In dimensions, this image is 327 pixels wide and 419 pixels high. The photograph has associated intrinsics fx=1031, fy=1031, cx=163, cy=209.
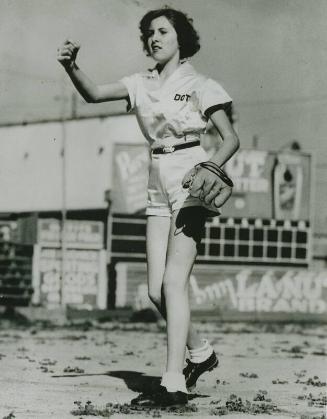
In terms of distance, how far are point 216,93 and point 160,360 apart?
12.8ft

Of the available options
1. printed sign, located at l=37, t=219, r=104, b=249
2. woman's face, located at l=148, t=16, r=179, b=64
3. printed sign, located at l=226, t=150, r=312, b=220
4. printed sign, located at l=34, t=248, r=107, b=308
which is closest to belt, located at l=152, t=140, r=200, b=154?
woman's face, located at l=148, t=16, r=179, b=64


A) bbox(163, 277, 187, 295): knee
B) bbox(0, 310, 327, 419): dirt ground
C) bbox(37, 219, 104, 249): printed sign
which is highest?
bbox(163, 277, 187, 295): knee

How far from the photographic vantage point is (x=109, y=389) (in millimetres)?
5430

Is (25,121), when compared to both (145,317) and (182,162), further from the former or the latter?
(182,162)

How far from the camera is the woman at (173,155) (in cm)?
466

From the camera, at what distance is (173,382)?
462 centimetres

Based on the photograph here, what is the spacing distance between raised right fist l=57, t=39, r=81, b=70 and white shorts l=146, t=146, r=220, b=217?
2.08 feet

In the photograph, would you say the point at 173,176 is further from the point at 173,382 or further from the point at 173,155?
the point at 173,382

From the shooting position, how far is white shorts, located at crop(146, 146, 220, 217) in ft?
A: 15.9

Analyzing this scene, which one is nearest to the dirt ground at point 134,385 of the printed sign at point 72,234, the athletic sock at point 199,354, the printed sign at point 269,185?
the athletic sock at point 199,354

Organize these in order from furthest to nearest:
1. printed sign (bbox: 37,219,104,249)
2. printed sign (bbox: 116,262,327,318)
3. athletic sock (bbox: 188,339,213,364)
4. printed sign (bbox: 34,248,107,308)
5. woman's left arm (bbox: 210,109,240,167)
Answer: printed sign (bbox: 37,219,104,249) < printed sign (bbox: 34,248,107,308) < printed sign (bbox: 116,262,327,318) < athletic sock (bbox: 188,339,213,364) < woman's left arm (bbox: 210,109,240,167)

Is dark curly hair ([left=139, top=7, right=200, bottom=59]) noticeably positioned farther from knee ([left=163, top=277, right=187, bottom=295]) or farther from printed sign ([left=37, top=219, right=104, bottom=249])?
printed sign ([left=37, top=219, right=104, bottom=249])

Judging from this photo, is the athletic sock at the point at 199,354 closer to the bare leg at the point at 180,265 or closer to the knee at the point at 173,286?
the bare leg at the point at 180,265

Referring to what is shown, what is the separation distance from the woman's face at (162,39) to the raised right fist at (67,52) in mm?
481
